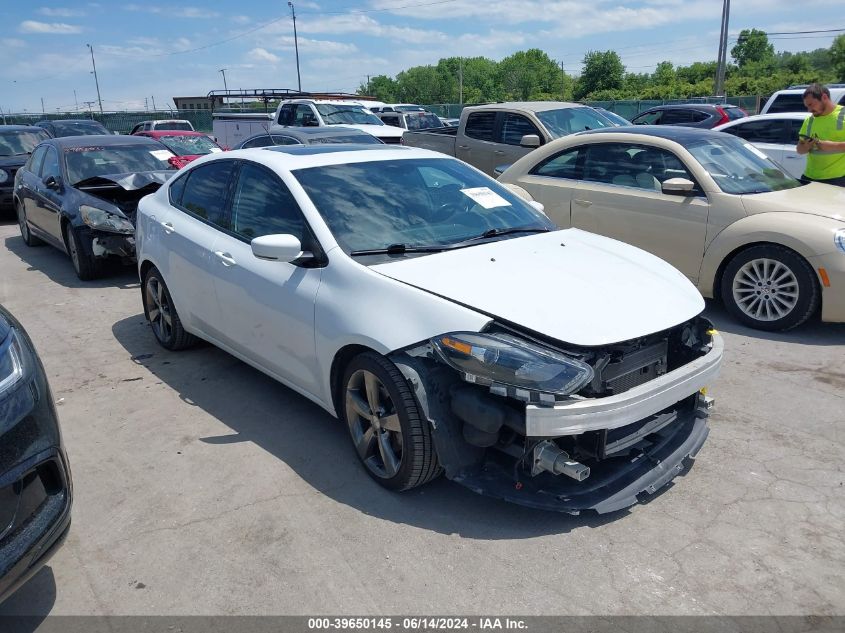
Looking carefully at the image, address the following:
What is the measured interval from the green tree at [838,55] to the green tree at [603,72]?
60.2 feet

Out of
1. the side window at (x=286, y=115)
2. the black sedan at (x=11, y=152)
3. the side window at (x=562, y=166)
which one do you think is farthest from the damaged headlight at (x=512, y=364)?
the side window at (x=286, y=115)

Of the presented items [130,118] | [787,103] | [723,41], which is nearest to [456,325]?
[787,103]

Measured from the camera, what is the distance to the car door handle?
14.3 feet

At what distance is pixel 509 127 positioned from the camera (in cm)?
1102

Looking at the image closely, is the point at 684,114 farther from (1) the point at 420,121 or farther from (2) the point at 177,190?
(2) the point at 177,190

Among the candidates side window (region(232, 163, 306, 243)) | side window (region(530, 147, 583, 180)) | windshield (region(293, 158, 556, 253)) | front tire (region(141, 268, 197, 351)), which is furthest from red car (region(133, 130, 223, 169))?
windshield (region(293, 158, 556, 253))

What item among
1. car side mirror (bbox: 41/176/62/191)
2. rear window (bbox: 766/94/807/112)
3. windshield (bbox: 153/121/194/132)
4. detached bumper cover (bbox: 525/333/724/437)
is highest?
rear window (bbox: 766/94/807/112)

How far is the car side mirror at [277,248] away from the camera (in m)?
3.67

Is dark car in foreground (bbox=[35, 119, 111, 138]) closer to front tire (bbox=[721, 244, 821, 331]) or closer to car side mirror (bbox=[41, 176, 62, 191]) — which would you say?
car side mirror (bbox=[41, 176, 62, 191])

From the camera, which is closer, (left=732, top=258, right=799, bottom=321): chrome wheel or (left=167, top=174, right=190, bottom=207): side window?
(left=167, top=174, right=190, bottom=207): side window

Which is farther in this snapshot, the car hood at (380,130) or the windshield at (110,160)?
the car hood at (380,130)

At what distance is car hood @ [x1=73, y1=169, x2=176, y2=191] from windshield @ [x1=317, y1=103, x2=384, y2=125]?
9.68m

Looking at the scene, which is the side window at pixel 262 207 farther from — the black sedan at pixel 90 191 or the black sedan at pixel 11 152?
the black sedan at pixel 11 152

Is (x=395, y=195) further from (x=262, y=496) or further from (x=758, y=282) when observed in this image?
(x=758, y=282)
